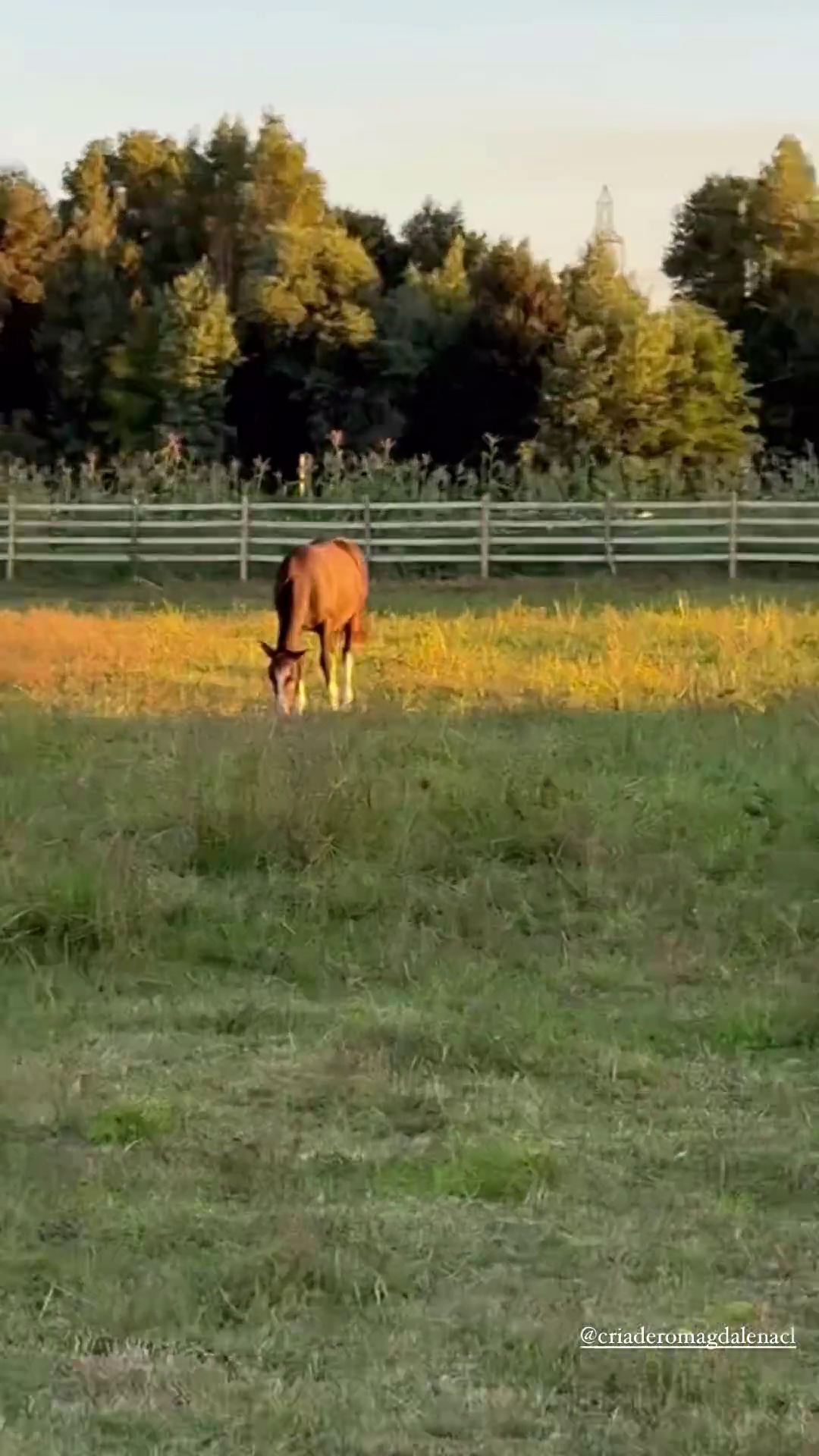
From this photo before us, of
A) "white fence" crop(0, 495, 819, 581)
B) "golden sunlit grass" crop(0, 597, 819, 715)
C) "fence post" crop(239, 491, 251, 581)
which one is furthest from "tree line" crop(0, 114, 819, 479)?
"golden sunlit grass" crop(0, 597, 819, 715)

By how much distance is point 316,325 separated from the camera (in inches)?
1569

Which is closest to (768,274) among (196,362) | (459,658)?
(196,362)

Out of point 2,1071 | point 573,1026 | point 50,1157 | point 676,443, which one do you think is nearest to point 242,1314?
point 50,1157

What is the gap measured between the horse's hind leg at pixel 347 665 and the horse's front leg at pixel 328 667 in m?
0.06

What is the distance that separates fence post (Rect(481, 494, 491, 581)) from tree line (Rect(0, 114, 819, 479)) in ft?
38.1

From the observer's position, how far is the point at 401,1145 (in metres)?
4.14

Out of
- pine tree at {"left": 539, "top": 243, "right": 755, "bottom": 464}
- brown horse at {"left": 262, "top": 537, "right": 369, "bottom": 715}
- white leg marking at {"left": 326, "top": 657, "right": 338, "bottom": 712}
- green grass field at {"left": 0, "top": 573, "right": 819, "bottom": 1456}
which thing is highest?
pine tree at {"left": 539, "top": 243, "right": 755, "bottom": 464}

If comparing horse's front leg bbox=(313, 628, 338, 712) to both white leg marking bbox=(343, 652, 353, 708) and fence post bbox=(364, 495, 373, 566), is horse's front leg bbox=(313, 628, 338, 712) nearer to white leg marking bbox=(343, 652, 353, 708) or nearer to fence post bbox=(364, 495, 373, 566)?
white leg marking bbox=(343, 652, 353, 708)

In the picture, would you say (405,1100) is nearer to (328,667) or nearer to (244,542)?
(328,667)

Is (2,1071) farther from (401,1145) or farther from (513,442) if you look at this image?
(513,442)

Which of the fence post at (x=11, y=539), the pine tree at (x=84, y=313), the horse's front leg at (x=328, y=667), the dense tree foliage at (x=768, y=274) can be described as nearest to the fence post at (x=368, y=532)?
the fence post at (x=11, y=539)

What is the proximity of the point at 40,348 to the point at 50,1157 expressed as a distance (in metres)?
40.3

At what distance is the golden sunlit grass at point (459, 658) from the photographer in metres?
11.1

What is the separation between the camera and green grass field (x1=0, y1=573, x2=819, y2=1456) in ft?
9.62
